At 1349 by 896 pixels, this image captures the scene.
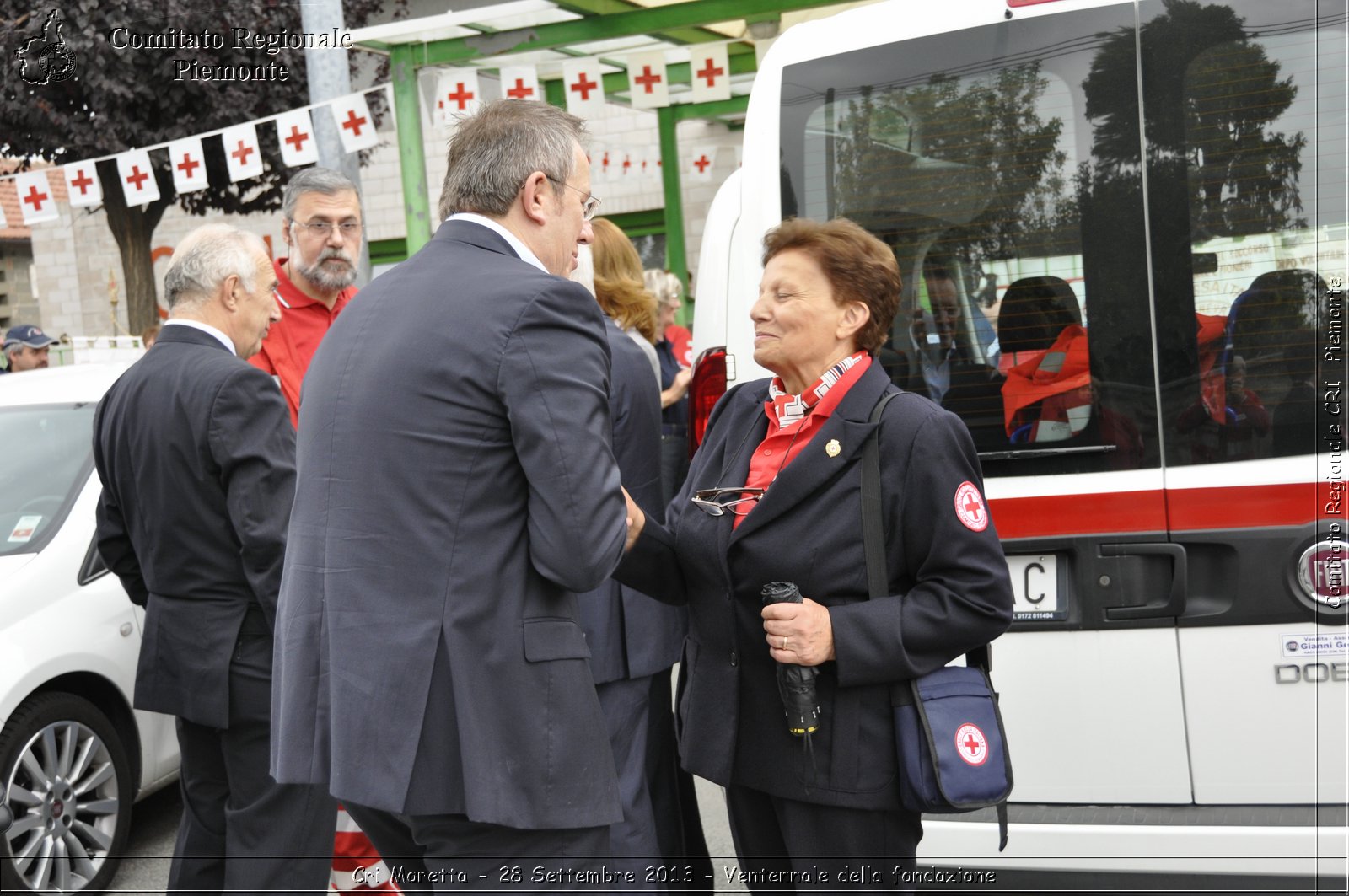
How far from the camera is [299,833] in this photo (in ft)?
11.6

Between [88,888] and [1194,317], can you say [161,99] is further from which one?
[1194,317]

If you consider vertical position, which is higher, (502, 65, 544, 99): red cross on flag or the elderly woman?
(502, 65, 544, 99): red cross on flag

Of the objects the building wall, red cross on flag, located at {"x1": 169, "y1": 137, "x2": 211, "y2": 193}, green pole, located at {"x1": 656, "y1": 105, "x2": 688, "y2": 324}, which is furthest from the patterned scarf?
green pole, located at {"x1": 656, "y1": 105, "x2": 688, "y2": 324}

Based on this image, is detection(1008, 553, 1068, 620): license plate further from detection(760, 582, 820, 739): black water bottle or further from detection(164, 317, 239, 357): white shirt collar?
detection(164, 317, 239, 357): white shirt collar

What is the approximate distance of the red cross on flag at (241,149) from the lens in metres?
8.64

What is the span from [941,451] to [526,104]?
1021mm

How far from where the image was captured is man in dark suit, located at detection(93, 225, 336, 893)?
10.9 ft

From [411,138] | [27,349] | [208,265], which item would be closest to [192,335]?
[208,265]

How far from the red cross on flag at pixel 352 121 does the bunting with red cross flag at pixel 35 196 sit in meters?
2.90

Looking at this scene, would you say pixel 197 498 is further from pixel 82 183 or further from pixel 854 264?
pixel 82 183

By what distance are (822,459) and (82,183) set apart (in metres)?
8.32

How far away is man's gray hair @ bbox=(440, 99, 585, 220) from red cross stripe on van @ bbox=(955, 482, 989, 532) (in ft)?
3.15

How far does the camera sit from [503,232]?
2229mm

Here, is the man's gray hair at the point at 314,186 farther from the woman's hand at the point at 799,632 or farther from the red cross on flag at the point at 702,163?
the red cross on flag at the point at 702,163
